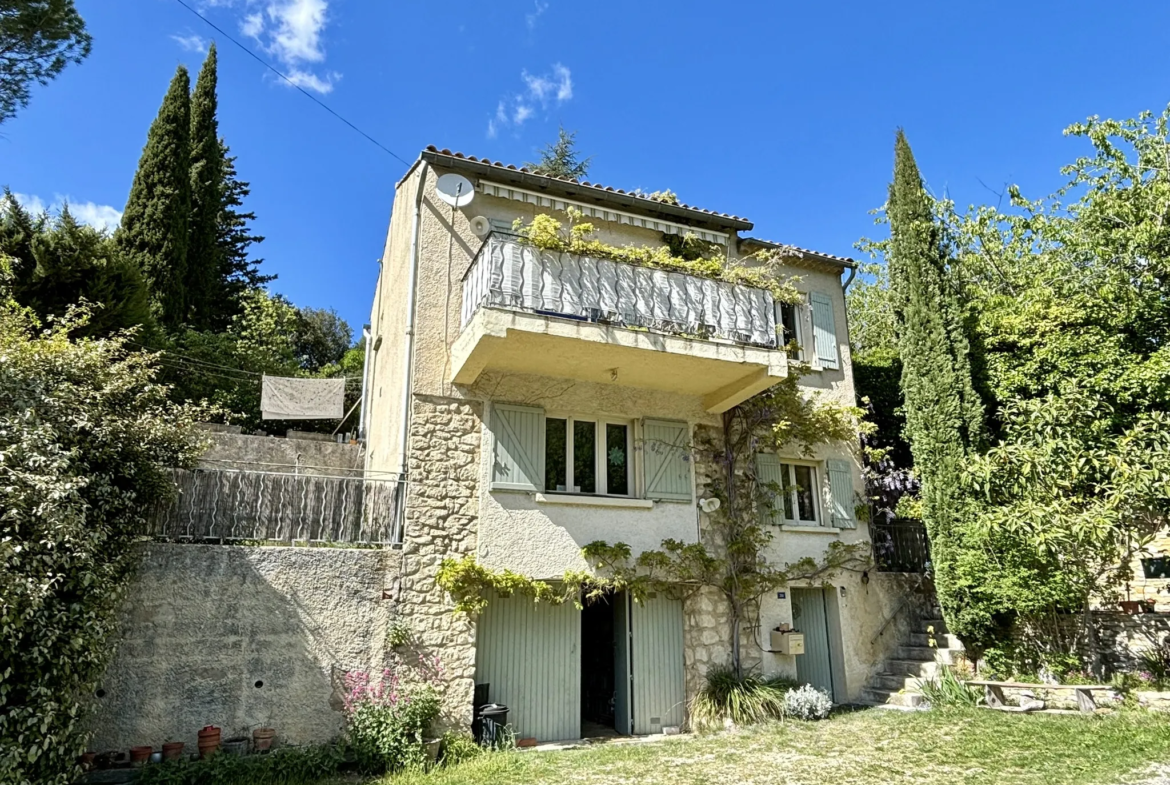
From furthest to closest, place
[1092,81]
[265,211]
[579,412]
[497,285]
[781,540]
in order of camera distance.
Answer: [265,211] < [1092,81] < [781,540] < [579,412] < [497,285]

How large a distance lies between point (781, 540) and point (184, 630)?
959 centimetres

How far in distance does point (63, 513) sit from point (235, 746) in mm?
3494

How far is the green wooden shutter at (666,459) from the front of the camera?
11.3 meters

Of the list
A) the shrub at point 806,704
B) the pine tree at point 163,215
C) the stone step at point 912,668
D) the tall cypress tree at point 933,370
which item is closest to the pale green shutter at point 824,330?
the tall cypress tree at point 933,370

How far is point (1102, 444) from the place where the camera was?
38.7ft

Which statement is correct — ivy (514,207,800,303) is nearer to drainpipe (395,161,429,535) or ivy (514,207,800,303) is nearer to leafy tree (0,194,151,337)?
drainpipe (395,161,429,535)

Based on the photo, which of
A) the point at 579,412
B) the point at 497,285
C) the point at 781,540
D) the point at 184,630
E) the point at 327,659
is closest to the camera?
the point at 184,630

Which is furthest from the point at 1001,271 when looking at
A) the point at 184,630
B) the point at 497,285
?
the point at 184,630

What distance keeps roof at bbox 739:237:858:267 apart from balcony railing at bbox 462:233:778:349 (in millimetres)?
2821

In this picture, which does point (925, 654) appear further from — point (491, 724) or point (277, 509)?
point (277, 509)

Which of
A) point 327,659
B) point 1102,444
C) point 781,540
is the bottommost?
point 327,659

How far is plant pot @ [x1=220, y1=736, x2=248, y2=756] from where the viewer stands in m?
7.64

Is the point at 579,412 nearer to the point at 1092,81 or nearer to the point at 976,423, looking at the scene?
the point at 976,423

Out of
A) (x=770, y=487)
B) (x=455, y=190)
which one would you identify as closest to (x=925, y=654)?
(x=770, y=487)
